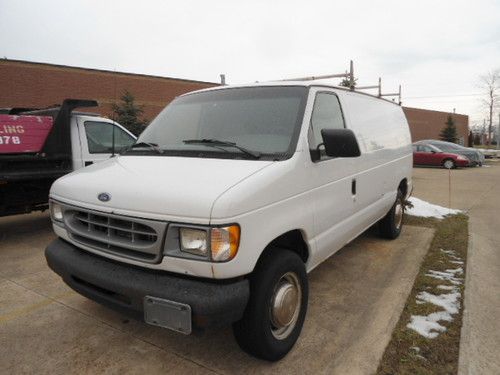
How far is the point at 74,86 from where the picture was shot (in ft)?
76.4

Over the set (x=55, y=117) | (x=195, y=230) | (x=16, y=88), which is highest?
(x=16, y=88)

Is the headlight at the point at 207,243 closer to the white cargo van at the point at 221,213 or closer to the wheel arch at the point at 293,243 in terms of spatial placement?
the white cargo van at the point at 221,213

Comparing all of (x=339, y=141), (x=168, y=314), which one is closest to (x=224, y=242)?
(x=168, y=314)

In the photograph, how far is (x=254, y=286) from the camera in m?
2.46

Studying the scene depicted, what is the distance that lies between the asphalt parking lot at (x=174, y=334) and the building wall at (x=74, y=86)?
18071 mm

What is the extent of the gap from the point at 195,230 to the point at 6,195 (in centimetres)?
463

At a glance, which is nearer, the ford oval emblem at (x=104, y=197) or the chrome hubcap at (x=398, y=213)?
the ford oval emblem at (x=104, y=197)

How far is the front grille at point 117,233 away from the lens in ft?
7.61

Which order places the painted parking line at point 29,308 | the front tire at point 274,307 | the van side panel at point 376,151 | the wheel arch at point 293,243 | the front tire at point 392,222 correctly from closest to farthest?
1. the front tire at point 274,307
2. the wheel arch at point 293,243
3. the painted parking line at point 29,308
4. the van side panel at point 376,151
5. the front tire at point 392,222

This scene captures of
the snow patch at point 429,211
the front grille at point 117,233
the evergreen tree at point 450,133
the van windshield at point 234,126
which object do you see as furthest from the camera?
the evergreen tree at point 450,133

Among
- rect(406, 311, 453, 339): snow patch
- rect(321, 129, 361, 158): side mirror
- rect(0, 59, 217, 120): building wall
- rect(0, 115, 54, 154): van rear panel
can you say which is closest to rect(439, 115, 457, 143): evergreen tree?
rect(0, 59, 217, 120): building wall

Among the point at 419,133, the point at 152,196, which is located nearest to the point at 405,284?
the point at 152,196

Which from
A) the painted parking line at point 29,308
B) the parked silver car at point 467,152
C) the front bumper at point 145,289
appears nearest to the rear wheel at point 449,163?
A: the parked silver car at point 467,152

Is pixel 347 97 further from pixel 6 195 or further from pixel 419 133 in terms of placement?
pixel 419 133
